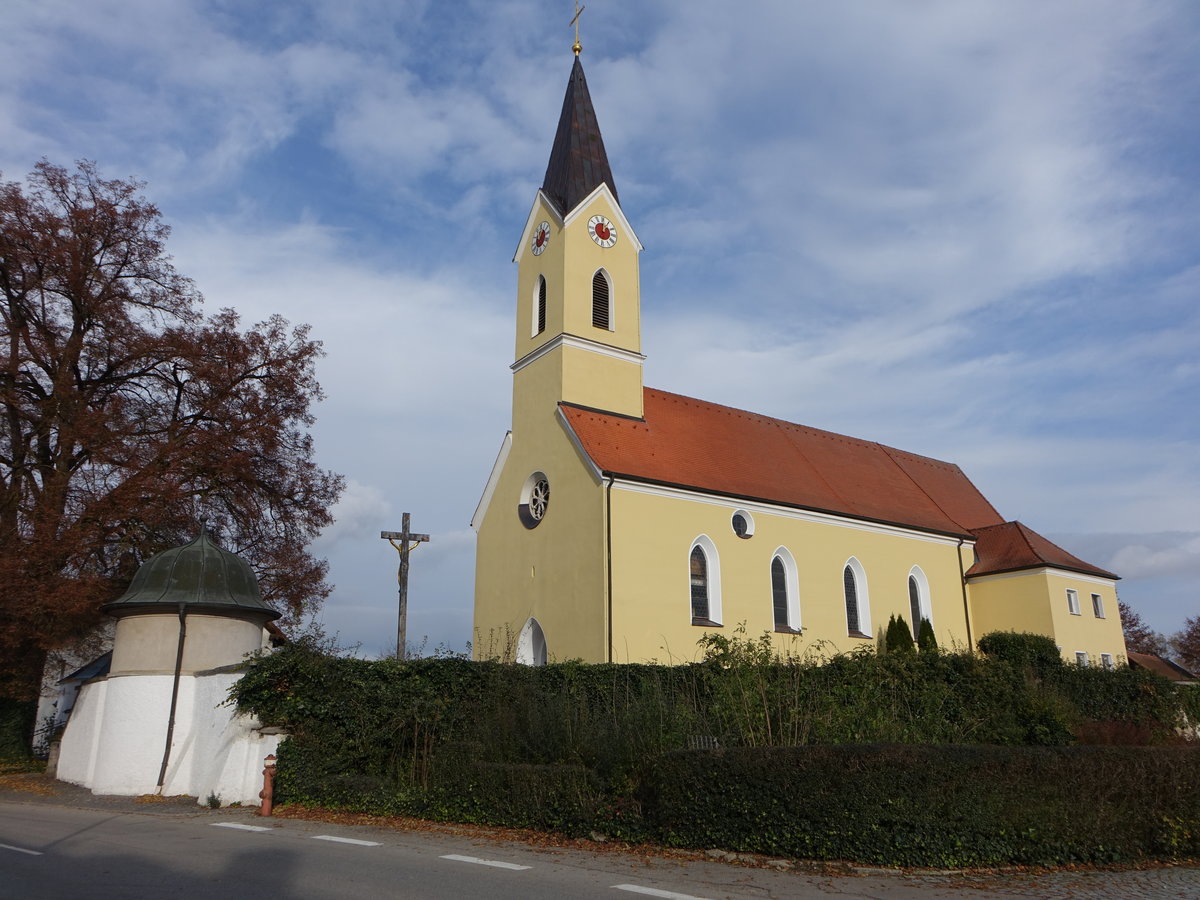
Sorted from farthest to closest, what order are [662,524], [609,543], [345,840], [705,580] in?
1. [705,580]
2. [662,524]
3. [609,543]
4. [345,840]

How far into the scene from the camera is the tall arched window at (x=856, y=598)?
26906mm

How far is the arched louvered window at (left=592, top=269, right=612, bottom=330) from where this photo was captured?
2628 cm

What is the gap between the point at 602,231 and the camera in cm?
2714

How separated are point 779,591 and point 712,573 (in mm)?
2629

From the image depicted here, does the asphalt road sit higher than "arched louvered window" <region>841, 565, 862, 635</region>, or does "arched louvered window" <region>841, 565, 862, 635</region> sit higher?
"arched louvered window" <region>841, 565, 862, 635</region>

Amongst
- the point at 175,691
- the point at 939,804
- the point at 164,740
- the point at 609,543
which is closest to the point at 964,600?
the point at 609,543

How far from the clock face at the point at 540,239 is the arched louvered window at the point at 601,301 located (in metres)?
1.90

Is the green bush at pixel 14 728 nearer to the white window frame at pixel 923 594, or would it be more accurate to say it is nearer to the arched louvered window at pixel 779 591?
the arched louvered window at pixel 779 591

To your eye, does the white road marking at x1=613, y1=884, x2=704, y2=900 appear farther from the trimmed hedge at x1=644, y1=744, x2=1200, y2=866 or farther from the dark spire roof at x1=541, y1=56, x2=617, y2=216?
the dark spire roof at x1=541, y1=56, x2=617, y2=216

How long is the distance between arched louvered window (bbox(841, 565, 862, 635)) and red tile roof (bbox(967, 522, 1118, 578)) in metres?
5.68

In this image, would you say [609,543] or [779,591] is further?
[779,591]

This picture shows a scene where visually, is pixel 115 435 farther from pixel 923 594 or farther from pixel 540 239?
pixel 923 594

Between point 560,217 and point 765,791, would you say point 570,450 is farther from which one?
point 765,791

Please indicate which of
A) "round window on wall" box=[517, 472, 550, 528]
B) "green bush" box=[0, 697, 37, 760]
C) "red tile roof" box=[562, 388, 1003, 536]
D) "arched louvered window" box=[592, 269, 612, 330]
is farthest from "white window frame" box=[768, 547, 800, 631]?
"green bush" box=[0, 697, 37, 760]
